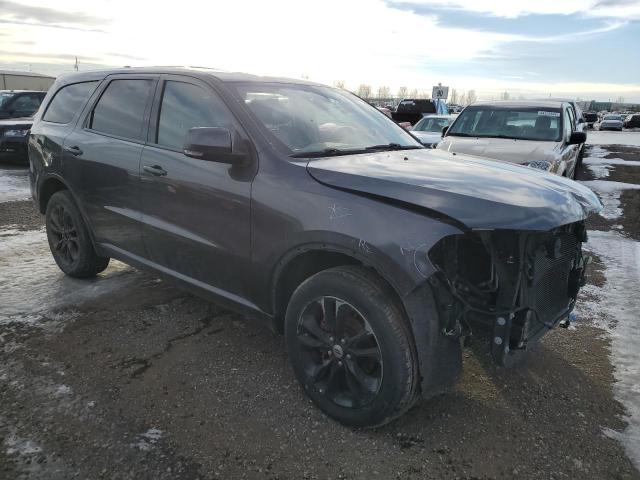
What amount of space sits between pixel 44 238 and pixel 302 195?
468 cm

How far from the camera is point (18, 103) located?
41.8 feet

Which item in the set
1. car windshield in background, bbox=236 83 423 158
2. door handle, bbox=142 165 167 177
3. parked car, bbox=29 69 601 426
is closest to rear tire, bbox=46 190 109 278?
parked car, bbox=29 69 601 426

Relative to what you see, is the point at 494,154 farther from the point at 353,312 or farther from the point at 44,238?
the point at 44,238

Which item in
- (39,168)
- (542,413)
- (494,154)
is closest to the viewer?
(542,413)

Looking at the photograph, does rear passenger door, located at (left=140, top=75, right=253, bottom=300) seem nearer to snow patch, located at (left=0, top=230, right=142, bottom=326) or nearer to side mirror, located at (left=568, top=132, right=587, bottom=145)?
snow patch, located at (left=0, top=230, right=142, bottom=326)

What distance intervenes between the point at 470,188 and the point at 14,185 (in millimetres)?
9452

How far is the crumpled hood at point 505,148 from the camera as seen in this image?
6.39m

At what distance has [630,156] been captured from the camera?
58.1ft

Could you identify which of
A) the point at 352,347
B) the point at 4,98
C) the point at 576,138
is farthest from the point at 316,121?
the point at 4,98

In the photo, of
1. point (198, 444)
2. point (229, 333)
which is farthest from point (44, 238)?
point (198, 444)

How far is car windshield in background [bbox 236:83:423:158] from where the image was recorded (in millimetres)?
3068

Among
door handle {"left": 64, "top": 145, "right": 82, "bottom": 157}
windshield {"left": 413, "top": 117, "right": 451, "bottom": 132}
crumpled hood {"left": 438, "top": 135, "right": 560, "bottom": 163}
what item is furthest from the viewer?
windshield {"left": 413, "top": 117, "right": 451, "bottom": 132}

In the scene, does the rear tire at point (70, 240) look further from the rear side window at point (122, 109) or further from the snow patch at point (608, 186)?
the snow patch at point (608, 186)

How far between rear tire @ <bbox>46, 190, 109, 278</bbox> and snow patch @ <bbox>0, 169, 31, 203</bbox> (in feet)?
13.4
